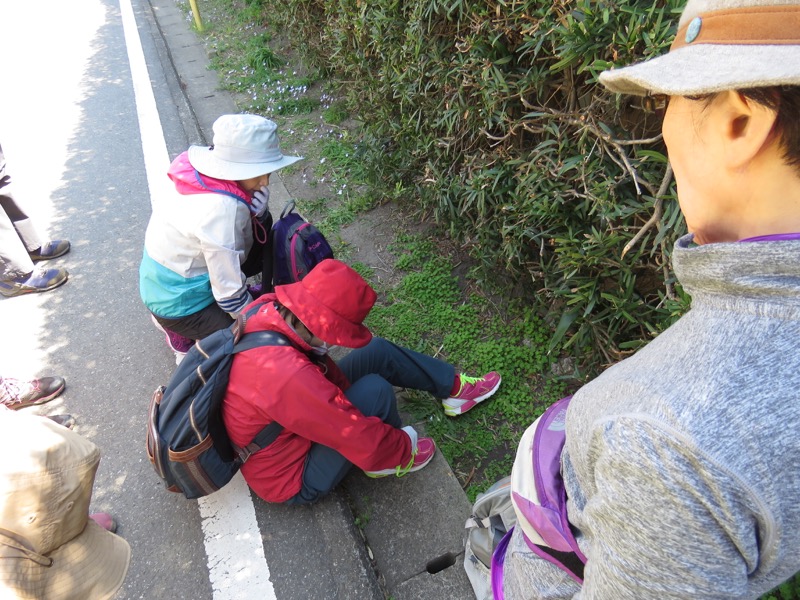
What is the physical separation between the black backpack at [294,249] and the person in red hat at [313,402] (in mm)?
669

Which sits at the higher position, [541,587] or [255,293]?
[541,587]

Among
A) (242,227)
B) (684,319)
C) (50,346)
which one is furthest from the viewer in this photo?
(50,346)

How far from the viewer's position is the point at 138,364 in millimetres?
3221

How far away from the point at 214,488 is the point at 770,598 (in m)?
2.07

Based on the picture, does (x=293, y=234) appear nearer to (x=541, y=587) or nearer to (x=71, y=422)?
(x=71, y=422)

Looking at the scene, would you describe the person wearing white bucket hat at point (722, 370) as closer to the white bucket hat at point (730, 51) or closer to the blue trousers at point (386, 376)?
the white bucket hat at point (730, 51)

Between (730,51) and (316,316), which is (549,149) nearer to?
(316,316)

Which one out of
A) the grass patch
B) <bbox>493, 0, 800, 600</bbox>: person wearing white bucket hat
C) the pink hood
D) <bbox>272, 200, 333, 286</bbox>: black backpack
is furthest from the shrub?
the pink hood

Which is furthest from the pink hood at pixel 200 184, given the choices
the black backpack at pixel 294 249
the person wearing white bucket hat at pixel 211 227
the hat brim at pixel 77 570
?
the hat brim at pixel 77 570

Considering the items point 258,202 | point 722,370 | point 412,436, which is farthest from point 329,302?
point 722,370

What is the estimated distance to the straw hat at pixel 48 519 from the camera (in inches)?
58.4

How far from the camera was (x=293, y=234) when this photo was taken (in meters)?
2.89

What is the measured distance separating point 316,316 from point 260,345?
0.24 meters

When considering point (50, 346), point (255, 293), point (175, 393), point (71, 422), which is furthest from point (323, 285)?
point (50, 346)
